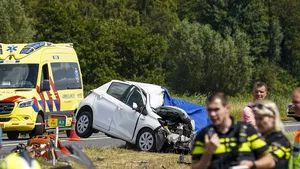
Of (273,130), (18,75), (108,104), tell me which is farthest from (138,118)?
(273,130)

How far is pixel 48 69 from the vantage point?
83.7ft

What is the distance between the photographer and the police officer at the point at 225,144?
25.4 ft

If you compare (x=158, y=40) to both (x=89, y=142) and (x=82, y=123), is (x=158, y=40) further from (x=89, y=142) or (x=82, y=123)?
(x=82, y=123)

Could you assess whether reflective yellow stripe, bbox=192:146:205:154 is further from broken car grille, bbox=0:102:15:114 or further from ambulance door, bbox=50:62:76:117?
ambulance door, bbox=50:62:76:117

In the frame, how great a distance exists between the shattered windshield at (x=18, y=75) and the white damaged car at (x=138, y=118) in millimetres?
4386

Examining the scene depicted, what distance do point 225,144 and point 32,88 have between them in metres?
17.6

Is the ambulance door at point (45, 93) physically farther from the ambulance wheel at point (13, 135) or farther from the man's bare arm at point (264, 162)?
the man's bare arm at point (264, 162)

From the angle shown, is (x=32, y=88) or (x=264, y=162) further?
(x=32, y=88)

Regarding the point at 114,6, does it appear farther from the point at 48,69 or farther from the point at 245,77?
the point at 48,69

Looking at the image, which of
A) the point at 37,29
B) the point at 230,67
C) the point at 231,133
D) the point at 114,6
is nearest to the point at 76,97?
the point at 231,133

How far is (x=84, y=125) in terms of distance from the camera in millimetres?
21234

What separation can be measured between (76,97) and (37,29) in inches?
2005

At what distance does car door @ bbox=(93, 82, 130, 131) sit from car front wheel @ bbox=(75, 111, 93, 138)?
14.4 inches

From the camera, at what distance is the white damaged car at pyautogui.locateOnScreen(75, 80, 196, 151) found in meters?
19.7
